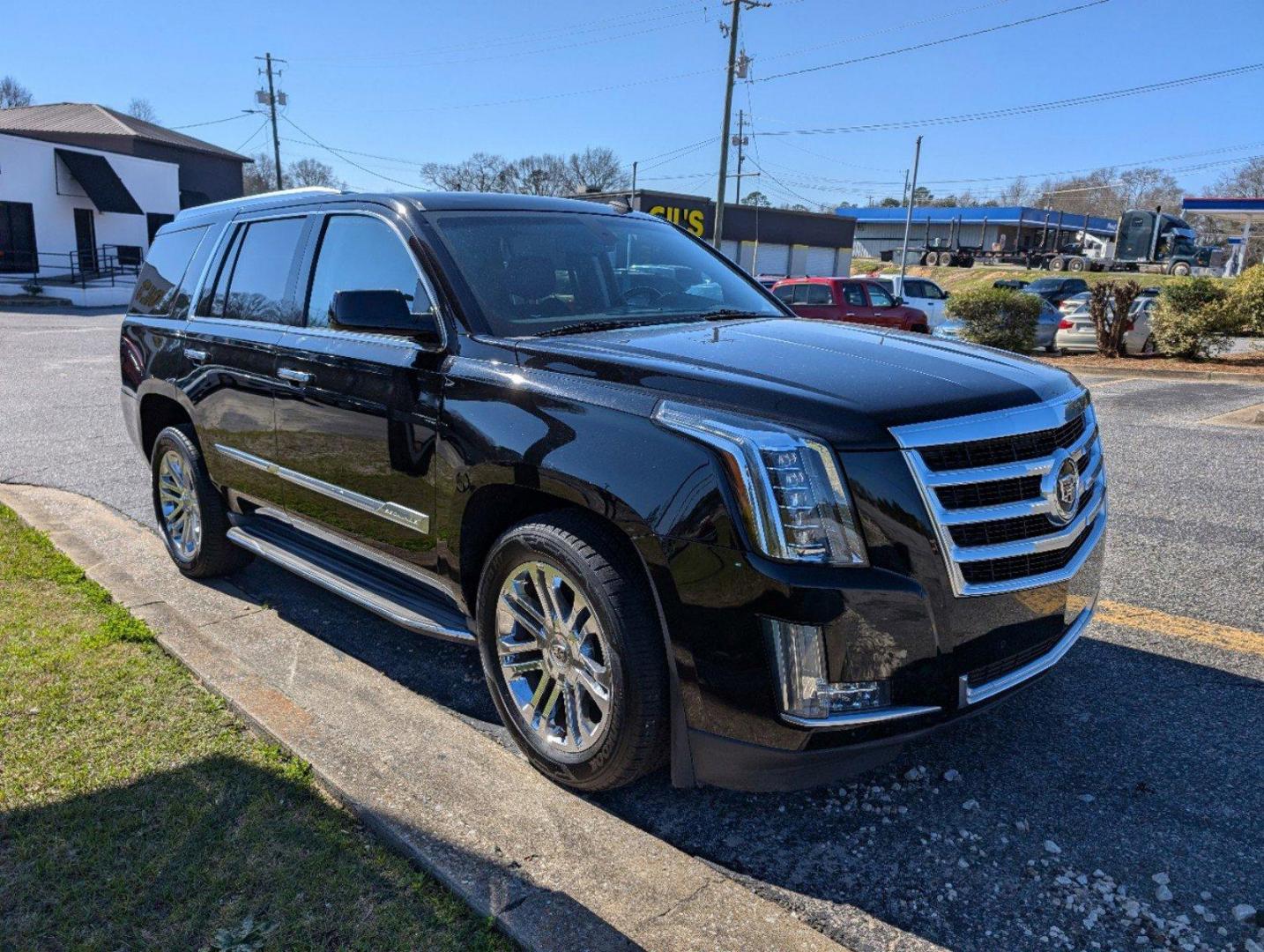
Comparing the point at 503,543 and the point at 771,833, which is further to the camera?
the point at 503,543

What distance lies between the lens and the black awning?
35.7 meters

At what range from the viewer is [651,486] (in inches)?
102

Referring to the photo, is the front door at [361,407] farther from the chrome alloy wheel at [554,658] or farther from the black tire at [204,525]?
the black tire at [204,525]

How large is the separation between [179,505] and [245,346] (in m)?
1.28

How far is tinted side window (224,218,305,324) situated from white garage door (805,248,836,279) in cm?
5397

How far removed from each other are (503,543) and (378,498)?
2.72 ft

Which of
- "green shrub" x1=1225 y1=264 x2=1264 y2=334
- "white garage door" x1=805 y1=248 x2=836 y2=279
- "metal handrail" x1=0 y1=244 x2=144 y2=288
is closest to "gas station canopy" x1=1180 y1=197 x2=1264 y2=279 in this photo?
"white garage door" x1=805 y1=248 x2=836 y2=279

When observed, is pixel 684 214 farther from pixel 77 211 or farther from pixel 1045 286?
pixel 77 211

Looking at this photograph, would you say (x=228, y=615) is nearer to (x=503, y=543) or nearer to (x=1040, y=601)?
(x=503, y=543)

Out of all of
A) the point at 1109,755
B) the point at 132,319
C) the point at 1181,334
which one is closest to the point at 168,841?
the point at 1109,755

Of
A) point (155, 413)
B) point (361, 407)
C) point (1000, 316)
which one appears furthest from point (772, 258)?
point (361, 407)

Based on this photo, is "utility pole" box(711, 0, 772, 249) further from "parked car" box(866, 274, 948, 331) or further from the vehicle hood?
the vehicle hood

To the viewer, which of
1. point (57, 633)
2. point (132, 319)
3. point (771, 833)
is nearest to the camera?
point (771, 833)

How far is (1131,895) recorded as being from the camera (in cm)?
250
